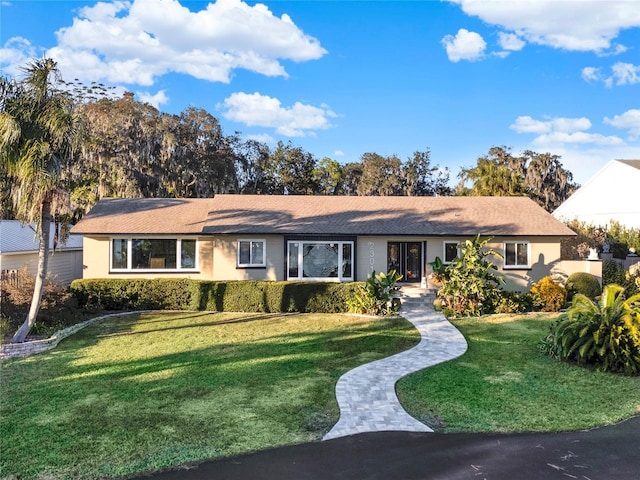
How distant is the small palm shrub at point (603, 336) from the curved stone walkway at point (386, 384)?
231cm

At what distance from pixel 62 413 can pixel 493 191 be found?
29.5 metres

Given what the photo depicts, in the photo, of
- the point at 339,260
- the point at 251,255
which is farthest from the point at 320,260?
the point at 251,255

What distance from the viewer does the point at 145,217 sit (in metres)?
19.8

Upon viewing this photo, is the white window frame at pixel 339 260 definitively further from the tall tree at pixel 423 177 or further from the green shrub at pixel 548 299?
the tall tree at pixel 423 177

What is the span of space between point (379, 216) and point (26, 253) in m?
14.6

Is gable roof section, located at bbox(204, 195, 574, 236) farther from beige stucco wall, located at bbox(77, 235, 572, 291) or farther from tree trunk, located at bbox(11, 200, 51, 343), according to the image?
tree trunk, located at bbox(11, 200, 51, 343)

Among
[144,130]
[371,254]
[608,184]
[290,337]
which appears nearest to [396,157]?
[608,184]

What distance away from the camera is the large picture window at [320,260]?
18.8 meters

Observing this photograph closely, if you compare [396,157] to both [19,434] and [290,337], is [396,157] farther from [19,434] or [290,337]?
[19,434]

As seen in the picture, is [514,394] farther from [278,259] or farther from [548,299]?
[278,259]

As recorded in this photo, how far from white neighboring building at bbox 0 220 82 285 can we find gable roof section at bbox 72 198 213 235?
175 cm

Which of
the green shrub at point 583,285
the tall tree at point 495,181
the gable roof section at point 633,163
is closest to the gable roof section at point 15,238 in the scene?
the green shrub at point 583,285

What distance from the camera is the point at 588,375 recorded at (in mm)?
8852

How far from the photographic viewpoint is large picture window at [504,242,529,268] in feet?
62.6
